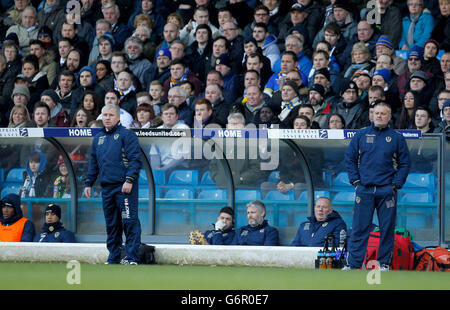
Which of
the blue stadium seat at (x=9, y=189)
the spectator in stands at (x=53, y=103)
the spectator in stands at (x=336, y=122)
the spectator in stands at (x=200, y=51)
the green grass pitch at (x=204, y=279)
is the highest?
the spectator in stands at (x=200, y=51)

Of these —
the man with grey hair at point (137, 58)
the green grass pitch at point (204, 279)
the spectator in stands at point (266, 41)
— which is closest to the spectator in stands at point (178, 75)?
the man with grey hair at point (137, 58)

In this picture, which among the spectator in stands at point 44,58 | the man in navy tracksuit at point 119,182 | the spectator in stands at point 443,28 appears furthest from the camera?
the spectator in stands at point 44,58

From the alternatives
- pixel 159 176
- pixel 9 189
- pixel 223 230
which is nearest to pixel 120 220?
pixel 159 176

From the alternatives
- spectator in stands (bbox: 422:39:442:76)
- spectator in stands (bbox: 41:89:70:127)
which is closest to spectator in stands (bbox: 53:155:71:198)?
spectator in stands (bbox: 41:89:70:127)

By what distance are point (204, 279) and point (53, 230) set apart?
3.18 meters

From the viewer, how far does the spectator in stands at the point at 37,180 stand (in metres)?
10.8

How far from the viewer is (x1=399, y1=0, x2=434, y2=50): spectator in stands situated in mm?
12703

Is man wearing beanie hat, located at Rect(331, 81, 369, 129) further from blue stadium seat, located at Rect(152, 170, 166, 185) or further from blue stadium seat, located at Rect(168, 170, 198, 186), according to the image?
blue stadium seat, located at Rect(152, 170, 166, 185)

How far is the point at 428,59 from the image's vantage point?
39.3ft

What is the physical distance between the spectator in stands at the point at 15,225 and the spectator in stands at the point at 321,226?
10.6 ft

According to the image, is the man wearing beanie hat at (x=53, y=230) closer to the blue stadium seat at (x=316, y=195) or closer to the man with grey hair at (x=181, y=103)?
the man with grey hair at (x=181, y=103)

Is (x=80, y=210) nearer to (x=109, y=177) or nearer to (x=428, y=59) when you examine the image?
(x=109, y=177)

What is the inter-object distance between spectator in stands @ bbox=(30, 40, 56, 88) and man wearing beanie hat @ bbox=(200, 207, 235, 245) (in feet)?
17.9
